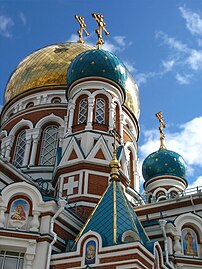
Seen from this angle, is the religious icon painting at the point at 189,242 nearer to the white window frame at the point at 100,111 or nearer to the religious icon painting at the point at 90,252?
the religious icon painting at the point at 90,252

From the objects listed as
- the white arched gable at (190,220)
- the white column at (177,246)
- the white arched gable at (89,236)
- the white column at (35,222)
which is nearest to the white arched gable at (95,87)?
the white arched gable at (190,220)

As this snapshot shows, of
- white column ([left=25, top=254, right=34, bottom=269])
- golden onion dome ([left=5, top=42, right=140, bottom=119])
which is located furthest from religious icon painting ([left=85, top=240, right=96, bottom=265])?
golden onion dome ([left=5, top=42, right=140, bottom=119])

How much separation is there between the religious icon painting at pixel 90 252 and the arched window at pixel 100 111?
22.2 feet

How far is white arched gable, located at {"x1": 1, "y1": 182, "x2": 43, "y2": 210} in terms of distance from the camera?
11844mm

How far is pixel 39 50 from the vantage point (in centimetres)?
2375

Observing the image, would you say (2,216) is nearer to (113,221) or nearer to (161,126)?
(113,221)

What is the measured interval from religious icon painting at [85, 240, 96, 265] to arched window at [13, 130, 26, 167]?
9.73 meters

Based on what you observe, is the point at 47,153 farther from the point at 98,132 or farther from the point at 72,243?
the point at 72,243

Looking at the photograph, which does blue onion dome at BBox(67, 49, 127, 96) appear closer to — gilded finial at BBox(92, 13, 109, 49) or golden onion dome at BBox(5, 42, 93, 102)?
gilded finial at BBox(92, 13, 109, 49)

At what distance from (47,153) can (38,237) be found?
8768 mm

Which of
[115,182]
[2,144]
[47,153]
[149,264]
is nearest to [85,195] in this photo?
[115,182]

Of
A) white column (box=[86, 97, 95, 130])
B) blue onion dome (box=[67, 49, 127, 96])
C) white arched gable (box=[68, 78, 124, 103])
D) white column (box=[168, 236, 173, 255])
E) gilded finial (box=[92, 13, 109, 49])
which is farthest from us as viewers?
gilded finial (box=[92, 13, 109, 49])

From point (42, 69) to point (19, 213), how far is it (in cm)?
1135

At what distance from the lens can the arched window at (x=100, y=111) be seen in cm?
1708
